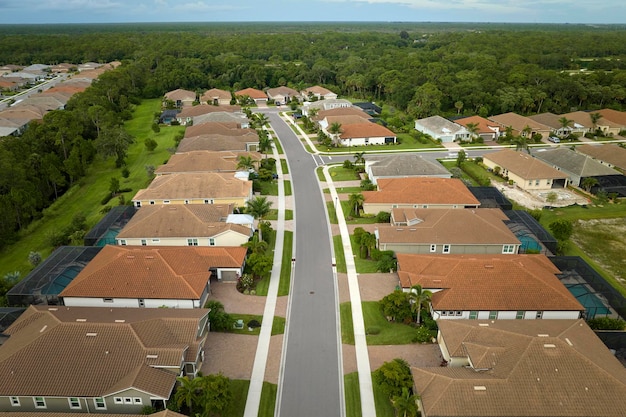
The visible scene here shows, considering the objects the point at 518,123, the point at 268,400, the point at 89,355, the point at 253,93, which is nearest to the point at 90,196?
the point at 89,355

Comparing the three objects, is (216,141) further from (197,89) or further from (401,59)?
(401,59)

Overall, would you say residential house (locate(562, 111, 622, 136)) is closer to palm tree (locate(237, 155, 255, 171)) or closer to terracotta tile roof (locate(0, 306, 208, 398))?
palm tree (locate(237, 155, 255, 171))

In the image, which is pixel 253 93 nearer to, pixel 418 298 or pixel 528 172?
pixel 528 172

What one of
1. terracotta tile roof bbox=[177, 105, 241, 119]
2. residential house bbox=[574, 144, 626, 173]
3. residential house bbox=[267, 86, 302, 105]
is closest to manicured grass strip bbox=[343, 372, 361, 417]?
residential house bbox=[574, 144, 626, 173]

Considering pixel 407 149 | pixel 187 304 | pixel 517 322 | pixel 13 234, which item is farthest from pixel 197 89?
pixel 517 322

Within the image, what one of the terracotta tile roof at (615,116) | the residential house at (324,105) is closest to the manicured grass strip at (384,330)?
the residential house at (324,105)
